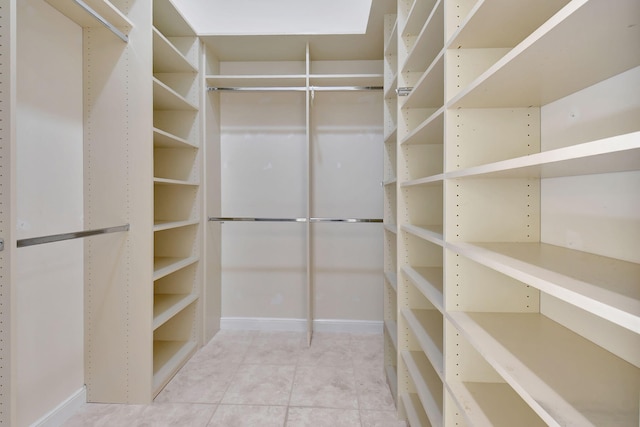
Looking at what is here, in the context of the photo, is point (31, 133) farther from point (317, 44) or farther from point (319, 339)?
point (319, 339)

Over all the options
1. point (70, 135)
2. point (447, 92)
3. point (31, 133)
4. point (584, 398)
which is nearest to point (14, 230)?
point (31, 133)

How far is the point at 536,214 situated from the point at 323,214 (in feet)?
→ 6.19

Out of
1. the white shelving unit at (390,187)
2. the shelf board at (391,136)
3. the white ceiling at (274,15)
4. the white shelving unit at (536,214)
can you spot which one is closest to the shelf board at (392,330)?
the white shelving unit at (390,187)

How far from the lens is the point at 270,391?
1.94 meters

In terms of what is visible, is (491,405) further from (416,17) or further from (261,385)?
(416,17)

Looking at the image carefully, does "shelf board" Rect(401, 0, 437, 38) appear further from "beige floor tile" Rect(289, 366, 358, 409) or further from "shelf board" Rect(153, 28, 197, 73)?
"beige floor tile" Rect(289, 366, 358, 409)

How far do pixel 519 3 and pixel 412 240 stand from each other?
1.17m

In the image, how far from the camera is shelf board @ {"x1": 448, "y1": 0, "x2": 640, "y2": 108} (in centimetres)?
54

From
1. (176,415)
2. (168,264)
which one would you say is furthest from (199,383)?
(168,264)

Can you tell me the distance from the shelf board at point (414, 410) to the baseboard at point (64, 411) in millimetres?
1749

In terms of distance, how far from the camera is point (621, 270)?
70 centimetres

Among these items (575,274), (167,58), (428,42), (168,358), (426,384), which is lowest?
(168,358)

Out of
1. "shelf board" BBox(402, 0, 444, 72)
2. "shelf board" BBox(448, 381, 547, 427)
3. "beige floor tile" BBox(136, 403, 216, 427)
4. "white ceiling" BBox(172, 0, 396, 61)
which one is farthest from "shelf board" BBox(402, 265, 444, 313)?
"white ceiling" BBox(172, 0, 396, 61)

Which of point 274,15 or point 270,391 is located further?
point 274,15
